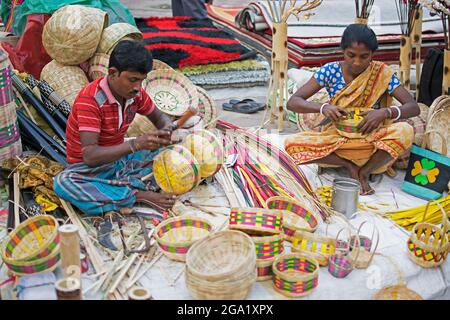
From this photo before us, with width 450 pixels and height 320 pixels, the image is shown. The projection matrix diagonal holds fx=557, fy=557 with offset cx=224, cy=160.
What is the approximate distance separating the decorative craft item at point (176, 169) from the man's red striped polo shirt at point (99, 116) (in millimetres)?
283

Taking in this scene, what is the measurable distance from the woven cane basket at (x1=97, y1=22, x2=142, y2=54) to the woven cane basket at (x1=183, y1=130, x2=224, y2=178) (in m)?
1.58

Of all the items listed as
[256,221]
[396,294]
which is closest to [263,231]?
[256,221]

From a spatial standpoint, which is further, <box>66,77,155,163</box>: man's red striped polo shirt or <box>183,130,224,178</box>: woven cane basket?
<box>183,130,224,178</box>: woven cane basket

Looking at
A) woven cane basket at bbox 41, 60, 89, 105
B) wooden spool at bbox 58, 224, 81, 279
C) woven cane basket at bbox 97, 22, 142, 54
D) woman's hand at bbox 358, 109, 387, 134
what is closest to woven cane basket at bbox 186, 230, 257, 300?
wooden spool at bbox 58, 224, 81, 279

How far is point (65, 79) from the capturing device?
427cm

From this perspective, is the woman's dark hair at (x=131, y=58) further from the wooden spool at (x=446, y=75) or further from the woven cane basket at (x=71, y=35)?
the wooden spool at (x=446, y=75)

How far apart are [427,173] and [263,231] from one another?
1.40 meters

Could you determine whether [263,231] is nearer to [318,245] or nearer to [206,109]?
[318,245]

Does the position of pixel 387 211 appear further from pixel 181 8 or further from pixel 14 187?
pixel 181 8

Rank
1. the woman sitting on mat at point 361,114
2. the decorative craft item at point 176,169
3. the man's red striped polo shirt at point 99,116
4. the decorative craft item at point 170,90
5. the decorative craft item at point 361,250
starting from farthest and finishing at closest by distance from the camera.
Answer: the decorative craft item at point 170,90
the woman sitting on mat at point 361,114
the decorative craft item at point 176,169
the man's red striped polo shirt at point 99,116
the decorative craft item at point 361,250

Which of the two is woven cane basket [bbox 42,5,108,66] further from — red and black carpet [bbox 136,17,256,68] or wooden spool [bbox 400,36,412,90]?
wooden spool [bbox 400,36,412,90]

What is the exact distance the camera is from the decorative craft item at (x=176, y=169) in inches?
121

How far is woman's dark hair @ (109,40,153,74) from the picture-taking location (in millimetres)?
2775

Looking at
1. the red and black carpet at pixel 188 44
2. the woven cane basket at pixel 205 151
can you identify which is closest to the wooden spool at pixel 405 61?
the red and black carpet at pixel 188 44
